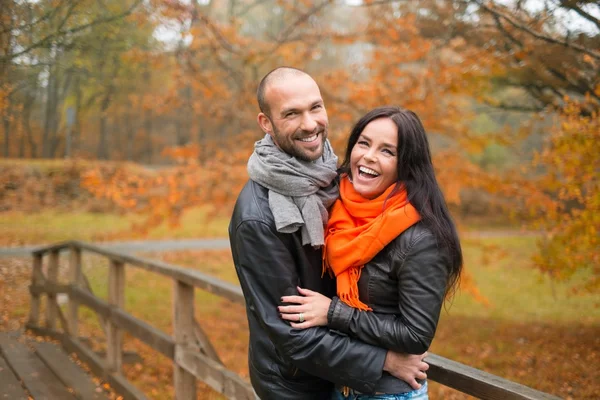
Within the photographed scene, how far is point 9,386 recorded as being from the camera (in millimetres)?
3309

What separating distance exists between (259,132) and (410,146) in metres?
6.12

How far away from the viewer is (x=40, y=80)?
4035 millimetres

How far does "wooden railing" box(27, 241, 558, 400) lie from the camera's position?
1.90 metres

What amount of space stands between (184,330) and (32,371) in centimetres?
122

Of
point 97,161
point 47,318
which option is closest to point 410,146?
point 47,318

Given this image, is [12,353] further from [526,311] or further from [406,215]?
[526,311]

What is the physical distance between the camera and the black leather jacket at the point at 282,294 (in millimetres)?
1797

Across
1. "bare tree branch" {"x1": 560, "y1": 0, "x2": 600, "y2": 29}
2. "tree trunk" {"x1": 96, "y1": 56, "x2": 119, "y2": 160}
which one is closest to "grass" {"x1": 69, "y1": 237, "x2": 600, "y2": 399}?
"tree trunk" {"x1": 96, "y1": 56, "x2": 119, "y2": 160}

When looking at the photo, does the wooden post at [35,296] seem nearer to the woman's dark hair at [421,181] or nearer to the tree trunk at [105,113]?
the tree trunk at [105,113]

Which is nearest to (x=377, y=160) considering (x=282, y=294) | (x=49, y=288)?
(x=282, y=294)

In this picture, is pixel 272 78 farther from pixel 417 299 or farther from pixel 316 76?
pixel 316 76

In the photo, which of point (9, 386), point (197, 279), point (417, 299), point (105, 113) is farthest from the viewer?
point (105, 113)

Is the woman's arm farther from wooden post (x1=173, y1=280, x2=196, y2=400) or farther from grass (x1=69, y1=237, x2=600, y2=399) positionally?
grass (x1=69, y1=237, x2=600, y2=399)

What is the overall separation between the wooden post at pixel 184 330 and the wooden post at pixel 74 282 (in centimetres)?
186
